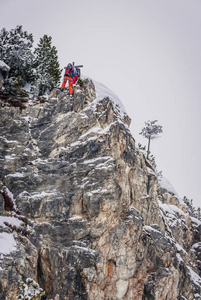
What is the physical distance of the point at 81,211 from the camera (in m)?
31.7

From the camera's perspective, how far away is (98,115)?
37844mm

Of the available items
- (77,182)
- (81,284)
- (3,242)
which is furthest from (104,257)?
(3,242)

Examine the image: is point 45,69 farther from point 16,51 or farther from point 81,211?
point 81,211

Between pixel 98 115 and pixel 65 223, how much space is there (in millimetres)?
13045

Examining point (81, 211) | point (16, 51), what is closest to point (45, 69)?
point (16, 51)

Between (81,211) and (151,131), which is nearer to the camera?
(81,211)

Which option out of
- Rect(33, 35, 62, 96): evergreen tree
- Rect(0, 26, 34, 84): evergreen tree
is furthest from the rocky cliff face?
Rect(0, 26, 34, 84): evergreen tree

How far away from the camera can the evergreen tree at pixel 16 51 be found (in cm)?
4466

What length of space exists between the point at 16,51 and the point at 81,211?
24.7 metres

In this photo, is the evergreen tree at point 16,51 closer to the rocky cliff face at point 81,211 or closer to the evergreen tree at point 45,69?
the evergreen tree at point 45,69

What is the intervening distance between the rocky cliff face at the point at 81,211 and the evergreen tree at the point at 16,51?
8.15 meters

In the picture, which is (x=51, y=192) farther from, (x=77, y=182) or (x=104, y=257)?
(x=104, y=257)

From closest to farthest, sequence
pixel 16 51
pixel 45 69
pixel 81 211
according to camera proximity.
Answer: pixel 81 211, pixel 16 51, pixel 45 69

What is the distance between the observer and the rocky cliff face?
91.7 feet
